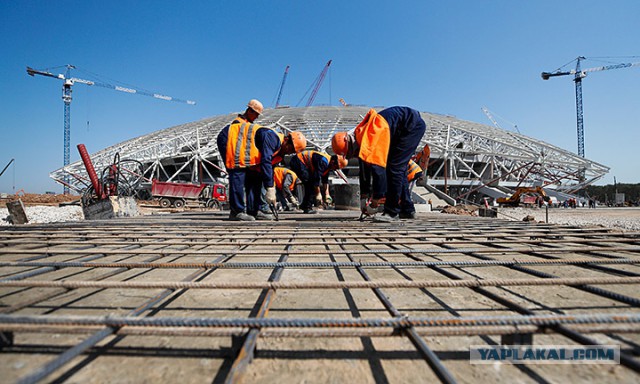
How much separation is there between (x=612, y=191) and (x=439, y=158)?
1746 inches

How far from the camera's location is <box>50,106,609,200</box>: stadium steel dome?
68.3 feet

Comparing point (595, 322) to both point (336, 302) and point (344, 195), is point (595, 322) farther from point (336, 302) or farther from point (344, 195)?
point (344, 195)

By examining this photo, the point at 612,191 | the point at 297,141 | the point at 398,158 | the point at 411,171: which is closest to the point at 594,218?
the point at 411,171

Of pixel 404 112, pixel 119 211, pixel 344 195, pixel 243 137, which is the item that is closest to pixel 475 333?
pixel 404 112

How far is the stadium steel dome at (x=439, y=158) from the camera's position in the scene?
68.3ft

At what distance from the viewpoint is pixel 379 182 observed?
3.39 meters

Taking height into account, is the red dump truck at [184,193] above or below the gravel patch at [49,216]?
above

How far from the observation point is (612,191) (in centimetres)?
4475

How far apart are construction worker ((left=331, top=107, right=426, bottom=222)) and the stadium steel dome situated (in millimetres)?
15909

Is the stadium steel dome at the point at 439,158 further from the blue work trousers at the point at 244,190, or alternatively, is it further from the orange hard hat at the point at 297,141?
the blue work trousers at the point at 244,190

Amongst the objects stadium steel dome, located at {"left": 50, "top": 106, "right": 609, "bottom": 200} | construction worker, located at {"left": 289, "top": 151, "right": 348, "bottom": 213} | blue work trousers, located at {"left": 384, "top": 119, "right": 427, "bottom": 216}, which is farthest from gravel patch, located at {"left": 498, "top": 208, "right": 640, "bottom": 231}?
stadium steel dome, located at {"left": 50, "top": 106, "right": 609, "bottom": 200}

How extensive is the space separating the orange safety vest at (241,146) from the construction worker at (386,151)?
1425 mm

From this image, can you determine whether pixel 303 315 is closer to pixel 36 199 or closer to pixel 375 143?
pixel 375 143

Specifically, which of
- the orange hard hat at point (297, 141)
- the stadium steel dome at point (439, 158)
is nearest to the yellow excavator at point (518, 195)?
the stadium steel dome at point (439, 158)
